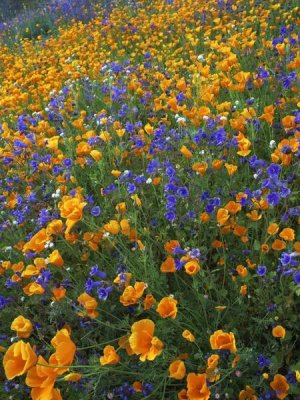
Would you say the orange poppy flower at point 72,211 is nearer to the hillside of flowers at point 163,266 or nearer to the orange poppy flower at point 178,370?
the hillside of flowers at point 163,266

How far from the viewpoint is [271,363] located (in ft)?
5.47

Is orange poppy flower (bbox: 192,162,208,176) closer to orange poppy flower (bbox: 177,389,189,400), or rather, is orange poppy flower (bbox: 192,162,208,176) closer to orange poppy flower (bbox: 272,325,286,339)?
orange poppy flower (bbox: 272,325,286,339)

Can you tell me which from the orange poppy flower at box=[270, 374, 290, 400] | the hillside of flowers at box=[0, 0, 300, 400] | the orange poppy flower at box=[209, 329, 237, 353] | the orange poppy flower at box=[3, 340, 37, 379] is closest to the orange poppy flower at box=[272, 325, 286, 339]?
the hillside of flowers at box=[0, 0, 300, 400]

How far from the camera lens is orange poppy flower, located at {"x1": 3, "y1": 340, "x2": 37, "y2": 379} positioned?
1259 mm

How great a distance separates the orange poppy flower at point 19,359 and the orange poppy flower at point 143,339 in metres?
0.32

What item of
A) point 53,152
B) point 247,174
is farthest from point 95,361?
point 53,152

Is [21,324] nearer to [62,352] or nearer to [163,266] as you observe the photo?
[62,352]

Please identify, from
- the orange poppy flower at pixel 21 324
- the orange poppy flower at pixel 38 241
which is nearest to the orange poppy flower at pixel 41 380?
the orange poppy flower at pixel 21 324

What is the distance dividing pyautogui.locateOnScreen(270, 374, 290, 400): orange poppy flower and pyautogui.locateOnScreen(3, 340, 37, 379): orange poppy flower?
2.96 ft

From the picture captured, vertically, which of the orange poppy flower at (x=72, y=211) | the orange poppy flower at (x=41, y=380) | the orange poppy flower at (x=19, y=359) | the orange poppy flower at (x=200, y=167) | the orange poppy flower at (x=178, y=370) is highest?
the orange poppy flower at (x=72, y=211)

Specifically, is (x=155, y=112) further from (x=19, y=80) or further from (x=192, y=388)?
(x=192, y=388)

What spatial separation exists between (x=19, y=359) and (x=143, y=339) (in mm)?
400

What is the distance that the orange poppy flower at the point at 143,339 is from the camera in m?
1.43

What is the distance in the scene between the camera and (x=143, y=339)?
149 centimetres
